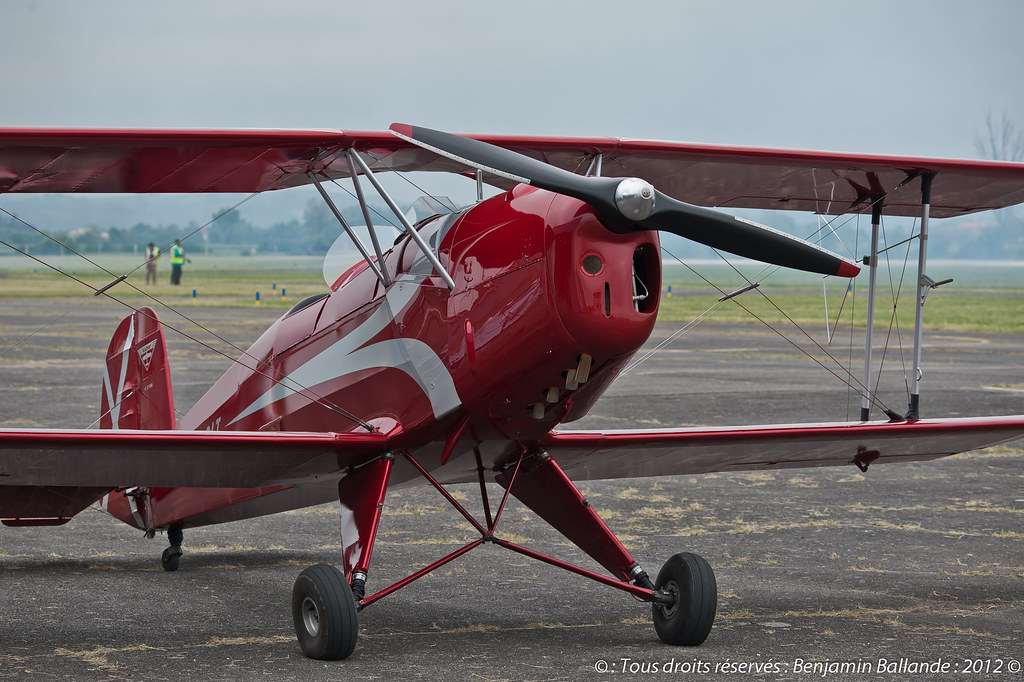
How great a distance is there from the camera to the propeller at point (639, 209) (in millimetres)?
4938

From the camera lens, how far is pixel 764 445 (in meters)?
7.16

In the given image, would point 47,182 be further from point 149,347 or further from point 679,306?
point 679,306

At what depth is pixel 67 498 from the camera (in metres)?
6.53

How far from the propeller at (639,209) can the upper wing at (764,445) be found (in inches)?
63.2

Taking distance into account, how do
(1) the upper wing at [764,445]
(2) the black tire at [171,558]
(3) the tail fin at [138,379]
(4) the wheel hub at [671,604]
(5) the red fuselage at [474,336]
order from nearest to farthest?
(5) the red fuselage at [474,336]
(4) the wheel hub at [671,604]
(1) the upper wing at [764,445]
(2) the black tire at [171,558]
(3) the tail fin at [138,379]

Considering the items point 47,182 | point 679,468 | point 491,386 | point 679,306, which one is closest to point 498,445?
point 491,386

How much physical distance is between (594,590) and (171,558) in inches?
107

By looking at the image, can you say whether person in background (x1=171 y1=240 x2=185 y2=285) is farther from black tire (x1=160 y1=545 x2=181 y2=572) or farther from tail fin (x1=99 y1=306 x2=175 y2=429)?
black tire (x1=160 y1=545 x2=181 y2=572)

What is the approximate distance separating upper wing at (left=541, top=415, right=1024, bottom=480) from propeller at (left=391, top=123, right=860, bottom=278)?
63.2 inches

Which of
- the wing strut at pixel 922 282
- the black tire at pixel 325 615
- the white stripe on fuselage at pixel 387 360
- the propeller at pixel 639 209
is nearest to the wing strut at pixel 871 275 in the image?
the wing strut at pixel 922 282

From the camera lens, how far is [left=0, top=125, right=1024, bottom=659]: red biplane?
516cm

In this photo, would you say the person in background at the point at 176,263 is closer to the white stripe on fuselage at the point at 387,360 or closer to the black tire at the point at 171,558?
the black tire at the point at 171,558

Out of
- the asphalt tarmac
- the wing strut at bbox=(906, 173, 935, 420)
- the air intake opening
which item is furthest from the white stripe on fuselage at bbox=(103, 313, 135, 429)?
the wing strut at bbox=(906, 173, 935, 420)

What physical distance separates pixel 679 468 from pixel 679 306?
3834 cm
